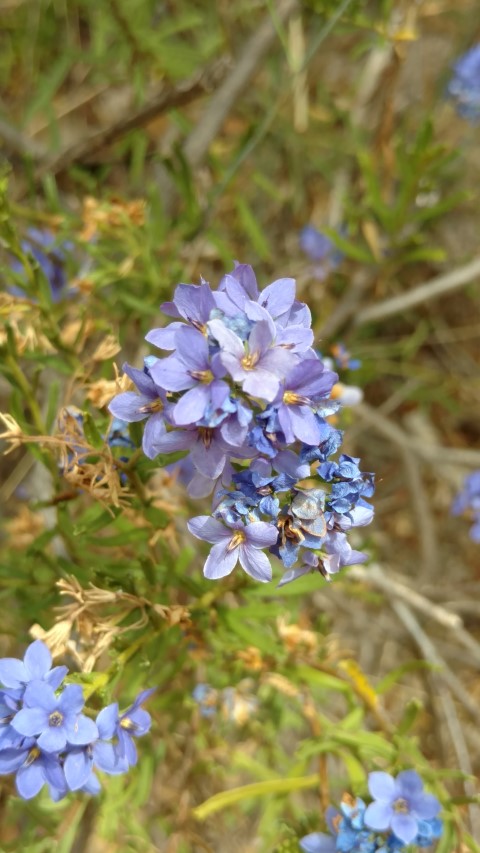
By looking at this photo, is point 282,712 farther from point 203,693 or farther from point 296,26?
point 296,26

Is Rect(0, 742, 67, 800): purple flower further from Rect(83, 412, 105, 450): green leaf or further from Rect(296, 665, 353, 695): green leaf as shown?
Rect(296, 665, 353, 695): green leaf

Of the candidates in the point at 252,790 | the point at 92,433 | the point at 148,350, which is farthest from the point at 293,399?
the point at 148,350

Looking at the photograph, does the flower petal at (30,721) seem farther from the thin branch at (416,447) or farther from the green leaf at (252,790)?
the thin branch at (416,447)

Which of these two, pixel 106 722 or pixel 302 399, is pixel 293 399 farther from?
pixel 106 722

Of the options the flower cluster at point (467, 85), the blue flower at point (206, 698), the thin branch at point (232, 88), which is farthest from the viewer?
the flower cluster at point (467, 85)

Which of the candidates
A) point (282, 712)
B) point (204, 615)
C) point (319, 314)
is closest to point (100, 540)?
point (204, 615)

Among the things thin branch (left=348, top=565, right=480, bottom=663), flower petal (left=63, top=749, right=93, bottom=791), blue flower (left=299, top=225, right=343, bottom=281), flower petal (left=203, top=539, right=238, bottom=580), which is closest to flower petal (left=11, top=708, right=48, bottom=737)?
flower petal (left=63, top=749, right=93, bottom=791)

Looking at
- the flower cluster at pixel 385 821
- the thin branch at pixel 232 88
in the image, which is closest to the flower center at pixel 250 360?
the flower cluster at pixel 385 821
